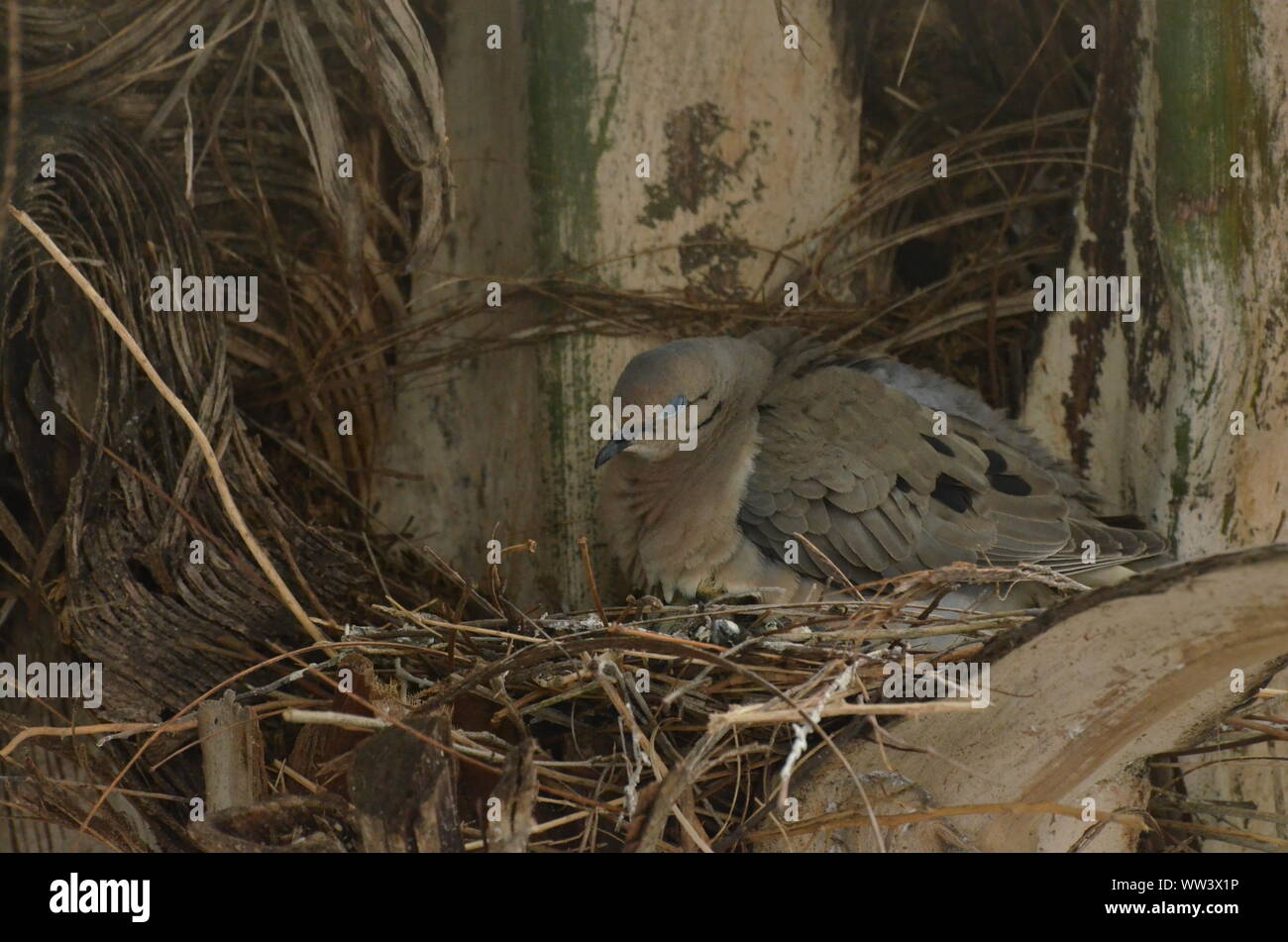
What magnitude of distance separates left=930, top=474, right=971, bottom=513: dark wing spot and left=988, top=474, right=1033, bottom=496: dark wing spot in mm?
74

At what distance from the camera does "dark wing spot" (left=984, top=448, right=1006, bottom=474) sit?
3.29 metres

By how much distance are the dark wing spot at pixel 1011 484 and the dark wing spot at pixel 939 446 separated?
0.33 feet

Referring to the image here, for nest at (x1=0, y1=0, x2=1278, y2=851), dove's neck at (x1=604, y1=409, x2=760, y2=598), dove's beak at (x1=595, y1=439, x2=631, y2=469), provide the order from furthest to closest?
dove's neck at (x1=604, y1=409, x2=760, y2=598)
dove's beak at (x1=595, y1=439, x2=631, y2=469)
nest at (x1=0, y1=0, x2=1278, y2=851)

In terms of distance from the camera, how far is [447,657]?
9.00ft

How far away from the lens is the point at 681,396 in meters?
3.17

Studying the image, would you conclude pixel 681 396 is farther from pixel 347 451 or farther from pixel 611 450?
pixel 347 451

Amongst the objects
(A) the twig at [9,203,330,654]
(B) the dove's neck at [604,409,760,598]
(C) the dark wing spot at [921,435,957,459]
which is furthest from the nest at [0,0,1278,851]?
(C) the dark wing spot at [921,435,957,459]

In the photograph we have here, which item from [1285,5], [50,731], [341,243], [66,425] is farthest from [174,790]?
[1285,5]

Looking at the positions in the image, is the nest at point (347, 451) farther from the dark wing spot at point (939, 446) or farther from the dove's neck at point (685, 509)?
the dark wing spot at point (939, 446)

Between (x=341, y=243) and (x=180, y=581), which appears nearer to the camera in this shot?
(x=180, y=581)

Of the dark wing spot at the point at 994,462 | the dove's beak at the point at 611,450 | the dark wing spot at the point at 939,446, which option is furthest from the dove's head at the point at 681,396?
the dark wing spot at the point at 994,462

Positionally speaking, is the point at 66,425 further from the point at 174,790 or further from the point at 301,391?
the point at 174,790

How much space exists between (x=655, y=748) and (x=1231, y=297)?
1597 millimetres

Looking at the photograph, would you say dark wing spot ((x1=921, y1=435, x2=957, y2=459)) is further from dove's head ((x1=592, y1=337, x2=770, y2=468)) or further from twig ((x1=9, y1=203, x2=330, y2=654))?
twig ((x1=9, y1=203, x2=330, y2=654))
